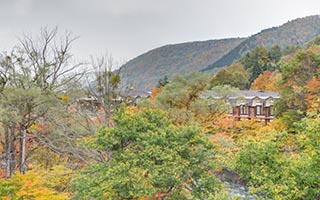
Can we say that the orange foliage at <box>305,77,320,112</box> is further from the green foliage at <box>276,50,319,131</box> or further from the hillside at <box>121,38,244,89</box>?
the hillside at <box>121,38,244,89</box>

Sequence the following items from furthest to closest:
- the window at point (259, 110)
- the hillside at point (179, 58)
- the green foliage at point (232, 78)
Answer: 1. the hillside at point (179, 58)
2. the green foliage at point (232, 78)
3. the window at point (259, 110)

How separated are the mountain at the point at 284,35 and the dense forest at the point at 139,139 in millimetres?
59618

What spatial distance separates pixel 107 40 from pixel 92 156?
16.6m

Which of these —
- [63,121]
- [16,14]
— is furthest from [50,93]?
[16,14]

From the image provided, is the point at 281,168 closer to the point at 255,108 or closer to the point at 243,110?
the point at 255,108

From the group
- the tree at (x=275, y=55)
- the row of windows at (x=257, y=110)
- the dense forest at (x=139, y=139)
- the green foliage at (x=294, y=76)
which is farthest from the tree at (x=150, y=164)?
the tree at (x=275, y=55)

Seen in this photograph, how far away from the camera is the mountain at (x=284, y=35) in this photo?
275 ft

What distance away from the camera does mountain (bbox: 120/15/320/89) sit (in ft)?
275

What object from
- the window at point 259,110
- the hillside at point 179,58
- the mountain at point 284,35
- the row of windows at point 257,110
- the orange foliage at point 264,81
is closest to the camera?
the row of windows at point 257,110

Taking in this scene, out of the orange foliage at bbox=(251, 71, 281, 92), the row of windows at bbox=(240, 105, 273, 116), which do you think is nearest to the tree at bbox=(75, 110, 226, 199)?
the row of windows at bbox=(240, 105, 273, 116)

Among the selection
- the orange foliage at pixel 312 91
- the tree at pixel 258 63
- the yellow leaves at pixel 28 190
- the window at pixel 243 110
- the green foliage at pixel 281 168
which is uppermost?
the tree at pixel 258 63

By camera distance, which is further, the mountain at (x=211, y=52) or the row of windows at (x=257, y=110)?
the mountain at (x=211, y=52)

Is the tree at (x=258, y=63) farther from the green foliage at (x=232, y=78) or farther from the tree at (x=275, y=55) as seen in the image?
the green foliage at (x=232, y=78)

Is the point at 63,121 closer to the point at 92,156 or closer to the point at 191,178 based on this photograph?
the point at 92,156
